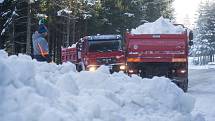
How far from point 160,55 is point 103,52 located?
3.98 m

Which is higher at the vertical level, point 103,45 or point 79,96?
point 103,45

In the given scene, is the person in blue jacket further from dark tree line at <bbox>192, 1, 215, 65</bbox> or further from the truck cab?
dark tree line at <bbox>192, 1, 215, 65</bbox>

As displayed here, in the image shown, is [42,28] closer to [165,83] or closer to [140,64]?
[140,64]

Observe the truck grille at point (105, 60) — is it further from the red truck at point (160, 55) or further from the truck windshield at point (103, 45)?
the red truck at point (160, 55)

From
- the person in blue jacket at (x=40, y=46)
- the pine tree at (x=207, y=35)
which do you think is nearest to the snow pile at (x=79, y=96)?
the person in blue jacket at (x=40, y=46)

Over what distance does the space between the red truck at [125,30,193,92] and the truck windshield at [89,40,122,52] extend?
293cm

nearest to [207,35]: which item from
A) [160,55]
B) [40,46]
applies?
[160,55]

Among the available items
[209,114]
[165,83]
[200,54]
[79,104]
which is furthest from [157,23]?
[200,54]

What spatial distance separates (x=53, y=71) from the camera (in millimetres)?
10344

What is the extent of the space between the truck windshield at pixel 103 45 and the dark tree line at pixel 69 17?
303 inches

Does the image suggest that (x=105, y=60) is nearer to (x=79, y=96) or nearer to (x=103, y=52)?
(x=103, y=52)

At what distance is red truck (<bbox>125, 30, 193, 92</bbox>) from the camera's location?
22.0m

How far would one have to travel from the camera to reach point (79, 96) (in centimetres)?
863

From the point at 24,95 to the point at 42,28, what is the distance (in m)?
11.9
